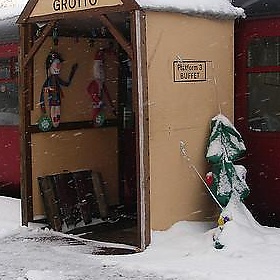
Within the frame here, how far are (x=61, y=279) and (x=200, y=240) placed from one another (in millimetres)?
1786

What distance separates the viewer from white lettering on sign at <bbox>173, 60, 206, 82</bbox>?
24.6 ft

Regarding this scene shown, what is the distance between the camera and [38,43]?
322 inches

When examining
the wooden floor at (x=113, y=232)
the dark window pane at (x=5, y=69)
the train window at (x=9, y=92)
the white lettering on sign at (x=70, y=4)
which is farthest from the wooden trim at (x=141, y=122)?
the dark window pane at (x=5, y=69)

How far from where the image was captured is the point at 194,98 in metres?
7.77

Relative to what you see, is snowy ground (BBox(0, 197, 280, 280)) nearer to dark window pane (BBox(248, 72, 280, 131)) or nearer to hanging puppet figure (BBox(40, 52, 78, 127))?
dark window pane (BBox(248, 72, 280, 131))

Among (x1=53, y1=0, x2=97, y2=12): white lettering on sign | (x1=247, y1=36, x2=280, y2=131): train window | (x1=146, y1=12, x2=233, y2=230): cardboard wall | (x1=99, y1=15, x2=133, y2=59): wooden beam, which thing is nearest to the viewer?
(x1=99, y1=15, x2=133, y2=59): wooden beam

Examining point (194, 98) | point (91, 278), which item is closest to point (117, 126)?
point (194, 98)

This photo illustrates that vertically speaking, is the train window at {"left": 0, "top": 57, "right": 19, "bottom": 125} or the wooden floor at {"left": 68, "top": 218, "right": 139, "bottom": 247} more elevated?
the train window at {"left": 0, "top": 57, "right": 19, "bottom": 125}

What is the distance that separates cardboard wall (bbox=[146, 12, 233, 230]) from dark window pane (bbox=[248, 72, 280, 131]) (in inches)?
12.6

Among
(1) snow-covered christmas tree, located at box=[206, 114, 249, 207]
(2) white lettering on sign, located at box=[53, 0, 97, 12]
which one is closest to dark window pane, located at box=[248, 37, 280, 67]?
(1) snow-covered christmas tree, located at box=[206, 114, 249, 207]

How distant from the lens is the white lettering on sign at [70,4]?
7.45 m

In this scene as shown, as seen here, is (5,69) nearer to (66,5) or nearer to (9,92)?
(9,92)

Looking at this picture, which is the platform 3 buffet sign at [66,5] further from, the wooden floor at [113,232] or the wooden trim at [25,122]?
the wooden floor at [113,232]

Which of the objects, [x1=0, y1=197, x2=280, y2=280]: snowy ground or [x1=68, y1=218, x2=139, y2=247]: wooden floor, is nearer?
[x1=0, y1=197, x2=280, y2=280]: snowy ground
